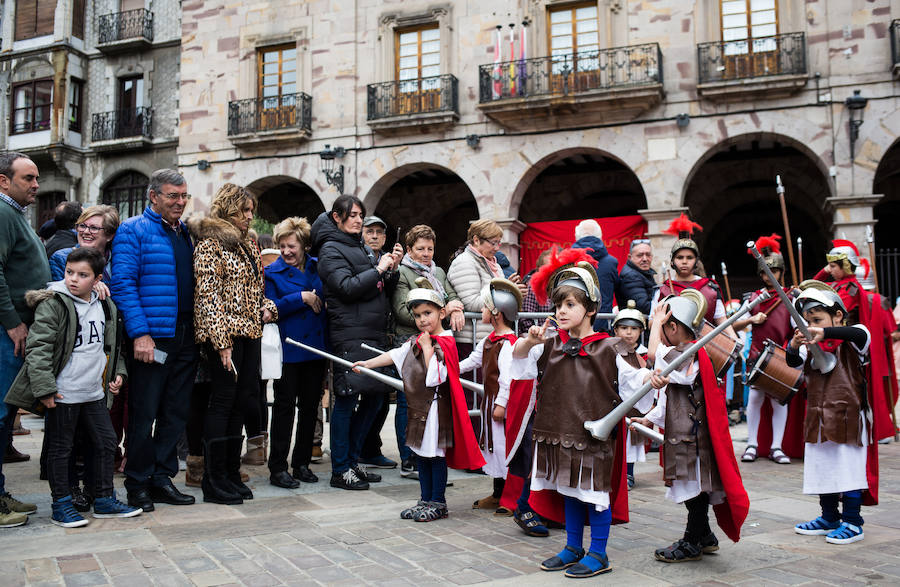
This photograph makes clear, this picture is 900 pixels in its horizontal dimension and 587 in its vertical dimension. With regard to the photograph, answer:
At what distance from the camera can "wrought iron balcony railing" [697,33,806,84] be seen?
14352mm

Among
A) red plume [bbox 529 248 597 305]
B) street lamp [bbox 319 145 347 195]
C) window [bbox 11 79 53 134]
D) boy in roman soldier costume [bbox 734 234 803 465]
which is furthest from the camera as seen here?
window [bbox 11 79 53 134]

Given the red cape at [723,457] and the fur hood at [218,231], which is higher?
the fur hood at [218,231]

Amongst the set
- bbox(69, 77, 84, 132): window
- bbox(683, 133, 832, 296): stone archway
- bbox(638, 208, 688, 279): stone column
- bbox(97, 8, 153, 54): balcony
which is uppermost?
bbox(97, 8, 153, 54): balcony

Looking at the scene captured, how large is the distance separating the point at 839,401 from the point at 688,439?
4.26 ft

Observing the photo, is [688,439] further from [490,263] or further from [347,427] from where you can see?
[490,263]

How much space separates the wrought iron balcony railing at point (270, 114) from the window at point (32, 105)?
7972 mm

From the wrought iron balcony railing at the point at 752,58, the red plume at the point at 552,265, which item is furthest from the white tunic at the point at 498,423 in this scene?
the wrought iron balcony railing at the point at 752,58

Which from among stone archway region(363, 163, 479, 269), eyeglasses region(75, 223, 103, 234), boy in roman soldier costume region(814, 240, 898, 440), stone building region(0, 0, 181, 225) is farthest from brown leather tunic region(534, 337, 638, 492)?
stone building region(0, 0, 181, 225)

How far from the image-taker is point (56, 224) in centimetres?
654

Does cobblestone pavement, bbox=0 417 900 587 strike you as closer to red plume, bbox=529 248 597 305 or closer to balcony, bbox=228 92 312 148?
red plume, bbox=529 248 597 305

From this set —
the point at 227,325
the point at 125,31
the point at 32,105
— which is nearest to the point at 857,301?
the point at 227,325

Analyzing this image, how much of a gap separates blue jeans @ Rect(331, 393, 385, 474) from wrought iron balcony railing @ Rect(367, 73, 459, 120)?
11.6m

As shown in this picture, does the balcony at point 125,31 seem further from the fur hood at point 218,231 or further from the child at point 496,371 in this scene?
the child at point 496,371

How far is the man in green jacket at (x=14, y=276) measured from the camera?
4.27 metres
